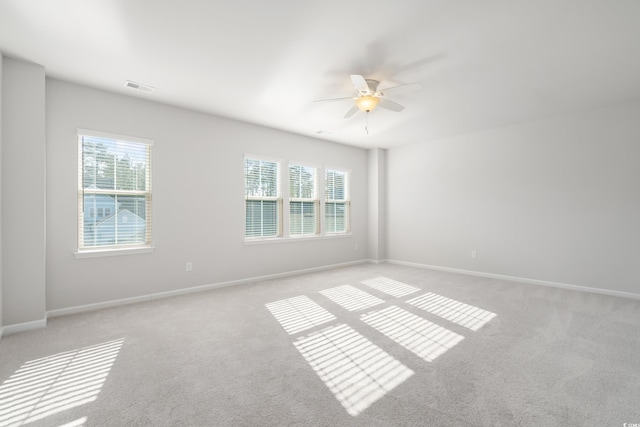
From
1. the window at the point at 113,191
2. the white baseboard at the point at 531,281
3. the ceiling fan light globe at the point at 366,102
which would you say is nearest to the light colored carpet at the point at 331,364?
the white baseboard at the point at 531,281

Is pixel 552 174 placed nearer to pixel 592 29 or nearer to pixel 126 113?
pixel 592 29

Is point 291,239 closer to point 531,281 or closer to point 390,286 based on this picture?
point 390,286

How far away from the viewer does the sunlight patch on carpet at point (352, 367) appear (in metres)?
1.94

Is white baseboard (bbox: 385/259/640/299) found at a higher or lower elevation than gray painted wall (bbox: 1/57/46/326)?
lower

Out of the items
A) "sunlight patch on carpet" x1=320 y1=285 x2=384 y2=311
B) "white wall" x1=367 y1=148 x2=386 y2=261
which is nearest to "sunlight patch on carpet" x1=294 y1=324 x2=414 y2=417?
"sunlight patch on carpet" x1=320 y1=285 x2=384 y2=311

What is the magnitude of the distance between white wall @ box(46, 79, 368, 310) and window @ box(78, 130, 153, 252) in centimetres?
10

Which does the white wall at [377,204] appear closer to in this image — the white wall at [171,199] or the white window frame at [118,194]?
the white wall at [171,199]

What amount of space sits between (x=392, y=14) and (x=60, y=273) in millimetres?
4365

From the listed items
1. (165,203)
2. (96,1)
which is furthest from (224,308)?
(96,1)

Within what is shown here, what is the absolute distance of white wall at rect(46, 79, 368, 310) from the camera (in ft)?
11.2

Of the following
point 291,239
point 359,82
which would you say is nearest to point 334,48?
point 359,82

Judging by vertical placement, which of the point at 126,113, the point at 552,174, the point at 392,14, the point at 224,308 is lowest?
the point at 224,308

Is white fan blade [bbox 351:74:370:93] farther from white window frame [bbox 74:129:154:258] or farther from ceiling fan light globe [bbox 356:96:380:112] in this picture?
white window frame [bbox 74:129:154:258]

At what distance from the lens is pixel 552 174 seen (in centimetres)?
472
